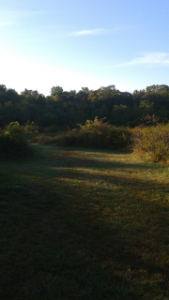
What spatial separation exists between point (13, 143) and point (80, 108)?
36197 millimetres

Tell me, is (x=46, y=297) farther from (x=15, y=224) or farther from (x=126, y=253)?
(x=15, y=224)

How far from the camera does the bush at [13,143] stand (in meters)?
15.1

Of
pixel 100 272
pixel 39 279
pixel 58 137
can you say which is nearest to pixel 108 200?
pixel 100 272

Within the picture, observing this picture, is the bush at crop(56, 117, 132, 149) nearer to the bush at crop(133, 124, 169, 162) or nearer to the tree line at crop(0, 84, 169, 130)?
the bush at crop(133, 124, 169, 162)

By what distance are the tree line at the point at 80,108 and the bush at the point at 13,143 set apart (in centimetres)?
2057

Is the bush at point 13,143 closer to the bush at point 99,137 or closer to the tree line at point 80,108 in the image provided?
the bush at point 99,137

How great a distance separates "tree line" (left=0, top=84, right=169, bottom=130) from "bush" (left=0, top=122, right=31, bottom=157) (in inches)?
810

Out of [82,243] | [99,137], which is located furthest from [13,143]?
[82,243]

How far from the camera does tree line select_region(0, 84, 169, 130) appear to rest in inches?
1566

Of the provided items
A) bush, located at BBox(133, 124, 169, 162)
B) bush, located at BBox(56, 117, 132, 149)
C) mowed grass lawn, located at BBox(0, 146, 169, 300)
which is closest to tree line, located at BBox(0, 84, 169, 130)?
bush, located at BBox(56, 117, 132, 149)

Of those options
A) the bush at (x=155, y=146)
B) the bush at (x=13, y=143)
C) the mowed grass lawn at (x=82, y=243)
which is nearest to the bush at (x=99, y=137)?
the bush at (x=155, y=146)

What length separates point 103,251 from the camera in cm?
370

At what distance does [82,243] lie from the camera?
3895mm

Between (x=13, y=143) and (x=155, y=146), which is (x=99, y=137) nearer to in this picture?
(x=13, y=143)
